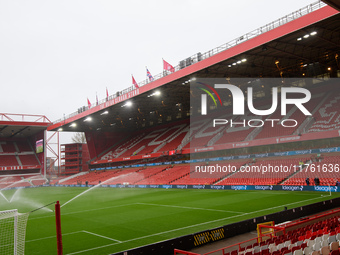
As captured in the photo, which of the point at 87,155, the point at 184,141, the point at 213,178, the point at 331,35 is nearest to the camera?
the point at 331,35

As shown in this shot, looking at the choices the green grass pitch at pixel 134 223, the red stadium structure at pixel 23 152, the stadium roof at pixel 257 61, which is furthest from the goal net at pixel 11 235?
the red stadium structure at pixel 23 152

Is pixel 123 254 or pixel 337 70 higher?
pixel 337 70

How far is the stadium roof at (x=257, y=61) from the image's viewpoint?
2267 centimetres

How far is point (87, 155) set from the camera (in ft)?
250

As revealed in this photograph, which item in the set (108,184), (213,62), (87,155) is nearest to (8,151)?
(87,155)

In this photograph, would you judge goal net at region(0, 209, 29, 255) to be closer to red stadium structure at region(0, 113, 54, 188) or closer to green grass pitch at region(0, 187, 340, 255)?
green grass pitch at region(0, 187, 340, 255)

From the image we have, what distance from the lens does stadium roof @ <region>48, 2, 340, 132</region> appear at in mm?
22673

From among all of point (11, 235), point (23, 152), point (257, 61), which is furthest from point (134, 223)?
point (23, 152)

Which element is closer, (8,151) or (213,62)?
(213,62)

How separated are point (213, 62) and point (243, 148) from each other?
1614 cm

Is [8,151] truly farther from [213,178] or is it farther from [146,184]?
[213,178]

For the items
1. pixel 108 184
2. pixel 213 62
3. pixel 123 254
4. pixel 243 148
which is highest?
pixel 213 62

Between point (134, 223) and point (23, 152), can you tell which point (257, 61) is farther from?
point (23, 152)

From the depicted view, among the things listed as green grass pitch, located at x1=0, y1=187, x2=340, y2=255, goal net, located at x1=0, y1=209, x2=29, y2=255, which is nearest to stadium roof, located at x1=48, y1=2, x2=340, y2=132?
green grass pitch, located at x1=0, y1=187, x2=340, y2=255
